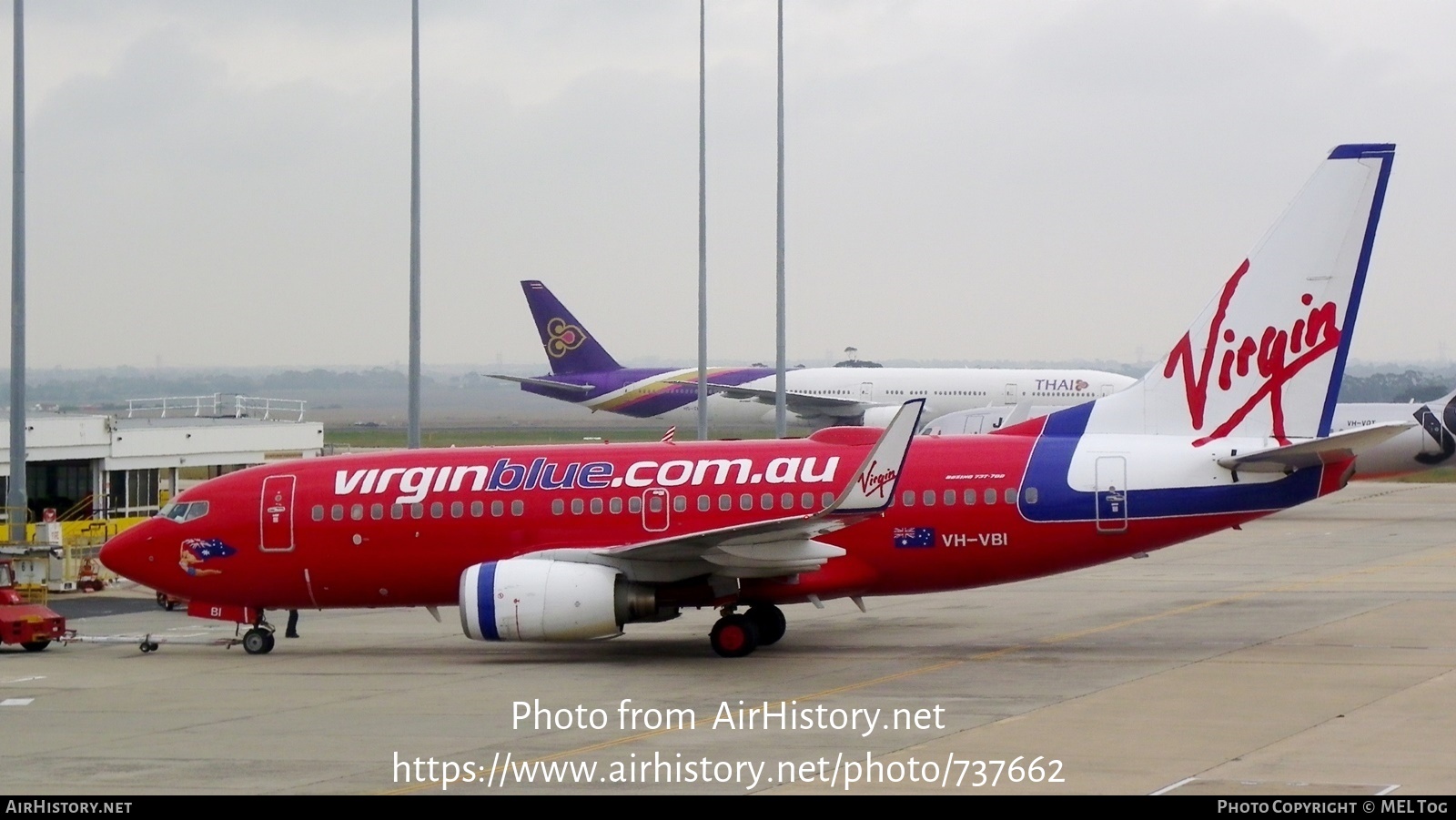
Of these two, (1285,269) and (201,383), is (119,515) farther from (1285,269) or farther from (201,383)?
(201,383)

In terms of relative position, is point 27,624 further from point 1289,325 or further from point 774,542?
point 1289,325

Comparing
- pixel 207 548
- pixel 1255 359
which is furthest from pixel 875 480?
pixel 207 548

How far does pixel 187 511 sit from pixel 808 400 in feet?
158

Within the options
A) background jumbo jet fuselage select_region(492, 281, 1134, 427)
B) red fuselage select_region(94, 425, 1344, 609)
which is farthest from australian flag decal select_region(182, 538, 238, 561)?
background jumbo jet fuselage select_region(492, 281, 1134, 427)

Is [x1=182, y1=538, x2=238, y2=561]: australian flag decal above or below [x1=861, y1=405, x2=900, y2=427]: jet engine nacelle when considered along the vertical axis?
below

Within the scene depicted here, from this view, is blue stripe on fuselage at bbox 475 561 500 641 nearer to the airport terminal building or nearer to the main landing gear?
the main landing gear

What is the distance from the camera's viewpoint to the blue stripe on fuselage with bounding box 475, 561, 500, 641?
23547 mm

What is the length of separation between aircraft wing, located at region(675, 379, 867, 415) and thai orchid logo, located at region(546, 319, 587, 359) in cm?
690

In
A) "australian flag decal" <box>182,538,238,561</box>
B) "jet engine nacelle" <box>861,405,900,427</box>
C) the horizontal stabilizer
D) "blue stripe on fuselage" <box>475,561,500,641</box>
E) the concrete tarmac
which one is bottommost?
the concrete tarmac

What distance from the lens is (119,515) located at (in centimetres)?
4266

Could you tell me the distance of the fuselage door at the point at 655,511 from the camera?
25094 millimetres

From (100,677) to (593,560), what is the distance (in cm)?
696

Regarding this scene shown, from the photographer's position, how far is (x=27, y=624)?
87.8ft

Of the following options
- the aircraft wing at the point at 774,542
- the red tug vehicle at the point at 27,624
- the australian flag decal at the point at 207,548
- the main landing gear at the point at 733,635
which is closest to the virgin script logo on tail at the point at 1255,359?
the aircraft wing at the point at 774,542
